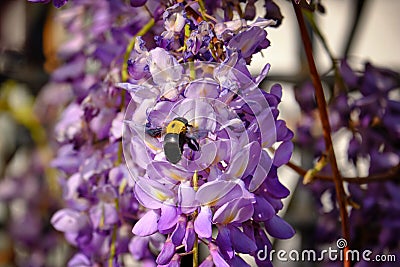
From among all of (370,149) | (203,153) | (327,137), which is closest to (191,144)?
(203,153)

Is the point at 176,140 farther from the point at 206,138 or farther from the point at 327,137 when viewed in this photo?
the point at 327,137

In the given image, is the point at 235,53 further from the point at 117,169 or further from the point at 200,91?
the point at 117,169

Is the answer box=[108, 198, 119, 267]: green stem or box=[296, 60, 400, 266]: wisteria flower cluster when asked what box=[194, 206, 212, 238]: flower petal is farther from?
box=[296, 60, 400, 266]: wisteria flower cluster

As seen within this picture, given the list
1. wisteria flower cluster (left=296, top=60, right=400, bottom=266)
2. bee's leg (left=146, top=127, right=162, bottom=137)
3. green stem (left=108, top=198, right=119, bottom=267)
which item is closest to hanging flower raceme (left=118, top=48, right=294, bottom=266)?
bee's leg (left=146, top=127, right=162, bottom=137)

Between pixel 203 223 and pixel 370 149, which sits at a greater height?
pixel 203 223

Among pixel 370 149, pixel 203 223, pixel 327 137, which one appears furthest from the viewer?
pixel 370 149

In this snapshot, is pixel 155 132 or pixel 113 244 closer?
pixel 155 132

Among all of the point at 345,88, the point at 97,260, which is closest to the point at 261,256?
the point at 97,260

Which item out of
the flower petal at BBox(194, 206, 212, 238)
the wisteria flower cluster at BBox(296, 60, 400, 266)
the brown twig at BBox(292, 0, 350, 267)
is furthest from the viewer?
the wisteria flower cluster at BBox(296, 60, 400, 266)

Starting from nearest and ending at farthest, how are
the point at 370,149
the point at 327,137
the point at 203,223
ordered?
the point at 203,223 → the point at 327,137 → the point at 370,149
